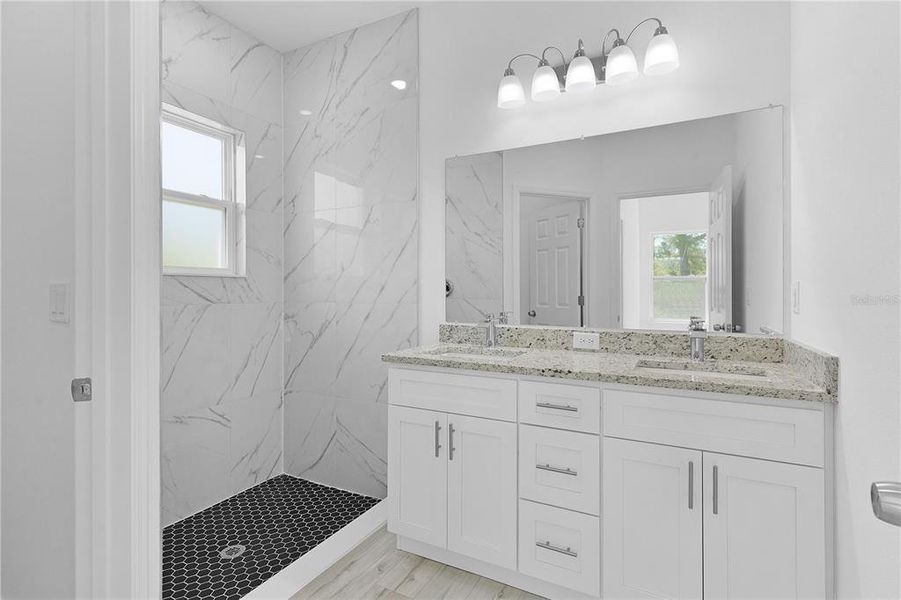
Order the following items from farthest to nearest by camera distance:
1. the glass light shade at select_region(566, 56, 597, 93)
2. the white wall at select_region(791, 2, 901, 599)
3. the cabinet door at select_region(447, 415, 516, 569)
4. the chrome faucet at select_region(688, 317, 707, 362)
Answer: the glass light shade at select_region(566, 56, 597, 93), the chrome faucet at select_region(688, 317, 707, 362), the cabinet door at select_region(447, 415, 516, 569), the white wall at select_region(791, 2, 901, 599)


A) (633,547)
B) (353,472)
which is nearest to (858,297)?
(633,547)

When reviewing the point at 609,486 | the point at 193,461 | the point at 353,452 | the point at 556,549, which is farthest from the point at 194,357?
the point at 609,486

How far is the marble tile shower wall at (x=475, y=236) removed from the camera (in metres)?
2.42

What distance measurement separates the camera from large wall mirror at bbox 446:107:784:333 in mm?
1885

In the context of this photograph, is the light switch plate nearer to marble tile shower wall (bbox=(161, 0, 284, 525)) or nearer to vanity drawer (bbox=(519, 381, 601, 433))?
marble tile shower wall (bbox=(161, 0, 284, 525))

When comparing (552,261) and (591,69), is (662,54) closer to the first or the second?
(591,69)

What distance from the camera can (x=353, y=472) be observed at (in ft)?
9.40

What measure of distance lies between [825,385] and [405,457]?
4.95ft

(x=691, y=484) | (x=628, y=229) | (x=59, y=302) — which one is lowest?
(x=691, y=484)

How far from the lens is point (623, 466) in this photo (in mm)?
1601

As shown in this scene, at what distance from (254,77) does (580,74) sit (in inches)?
79.3

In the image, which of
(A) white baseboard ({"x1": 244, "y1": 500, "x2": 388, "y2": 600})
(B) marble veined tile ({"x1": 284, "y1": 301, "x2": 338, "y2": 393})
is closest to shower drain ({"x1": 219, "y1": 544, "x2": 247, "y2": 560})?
(A) white baseboard ({"x1": 244, "y1": 500, "x2": 388, "y2": 600})

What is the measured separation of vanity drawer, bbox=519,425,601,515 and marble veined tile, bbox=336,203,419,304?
3.84 ft

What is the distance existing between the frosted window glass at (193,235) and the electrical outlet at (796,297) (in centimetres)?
284
